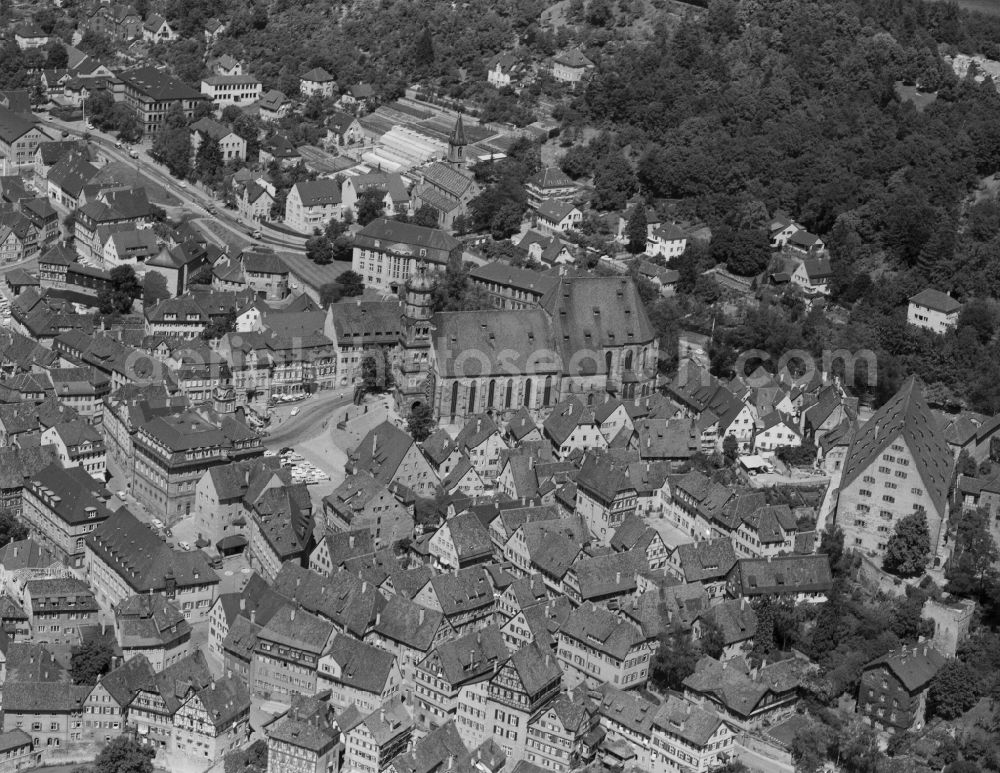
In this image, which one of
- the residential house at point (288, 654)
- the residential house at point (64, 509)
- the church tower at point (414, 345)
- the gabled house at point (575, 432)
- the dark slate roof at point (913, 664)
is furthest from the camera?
the church tower at point (414, 345)

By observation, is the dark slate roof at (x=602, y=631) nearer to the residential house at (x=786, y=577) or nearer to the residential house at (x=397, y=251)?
the residential house at (x=786, y=577)

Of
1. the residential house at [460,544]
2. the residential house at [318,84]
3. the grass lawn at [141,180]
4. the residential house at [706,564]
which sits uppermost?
the residential house at [706,564]

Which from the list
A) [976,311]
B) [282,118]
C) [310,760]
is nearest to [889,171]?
[976,311]

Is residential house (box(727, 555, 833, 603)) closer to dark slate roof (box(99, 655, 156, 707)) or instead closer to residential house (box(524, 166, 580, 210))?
dark slate roof (box(99, 655, 156, 707))

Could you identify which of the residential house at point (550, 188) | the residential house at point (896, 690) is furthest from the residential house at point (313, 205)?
the residential house at point (896, 690)

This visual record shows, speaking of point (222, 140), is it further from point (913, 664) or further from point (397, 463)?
point (913, 664)

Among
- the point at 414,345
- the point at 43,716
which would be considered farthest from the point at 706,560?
the point at 43,716
